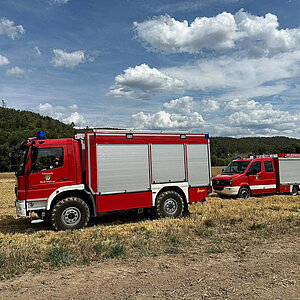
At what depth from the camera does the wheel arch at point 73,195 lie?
9.03 m

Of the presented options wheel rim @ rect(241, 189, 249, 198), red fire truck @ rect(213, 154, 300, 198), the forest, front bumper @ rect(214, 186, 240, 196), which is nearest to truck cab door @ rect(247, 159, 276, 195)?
red fire truck @ rect(213, 154, 300, 198)

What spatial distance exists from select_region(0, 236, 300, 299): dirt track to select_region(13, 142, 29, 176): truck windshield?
437 cm

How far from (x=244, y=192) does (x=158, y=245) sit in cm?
1014

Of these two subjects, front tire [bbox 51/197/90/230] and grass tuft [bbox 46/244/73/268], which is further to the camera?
front tire [bbox 51/197/90/230]

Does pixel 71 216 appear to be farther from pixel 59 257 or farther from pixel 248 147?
pixel 248 147

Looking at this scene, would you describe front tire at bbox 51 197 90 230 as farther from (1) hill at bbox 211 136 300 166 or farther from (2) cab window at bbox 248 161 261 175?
(1) hill at bbox 211 136 300 166

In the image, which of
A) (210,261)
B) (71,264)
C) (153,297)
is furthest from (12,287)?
(210,261)

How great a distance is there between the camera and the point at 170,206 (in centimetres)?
1062

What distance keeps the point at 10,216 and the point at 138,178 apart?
5456 millimetres

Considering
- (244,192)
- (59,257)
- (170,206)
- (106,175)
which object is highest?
(106,175)

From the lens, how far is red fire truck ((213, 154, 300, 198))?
15805mm

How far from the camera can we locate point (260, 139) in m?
149

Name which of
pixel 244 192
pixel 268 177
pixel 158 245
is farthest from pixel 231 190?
pixel 158 245

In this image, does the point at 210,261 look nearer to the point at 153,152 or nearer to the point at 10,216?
the point at 153,152
